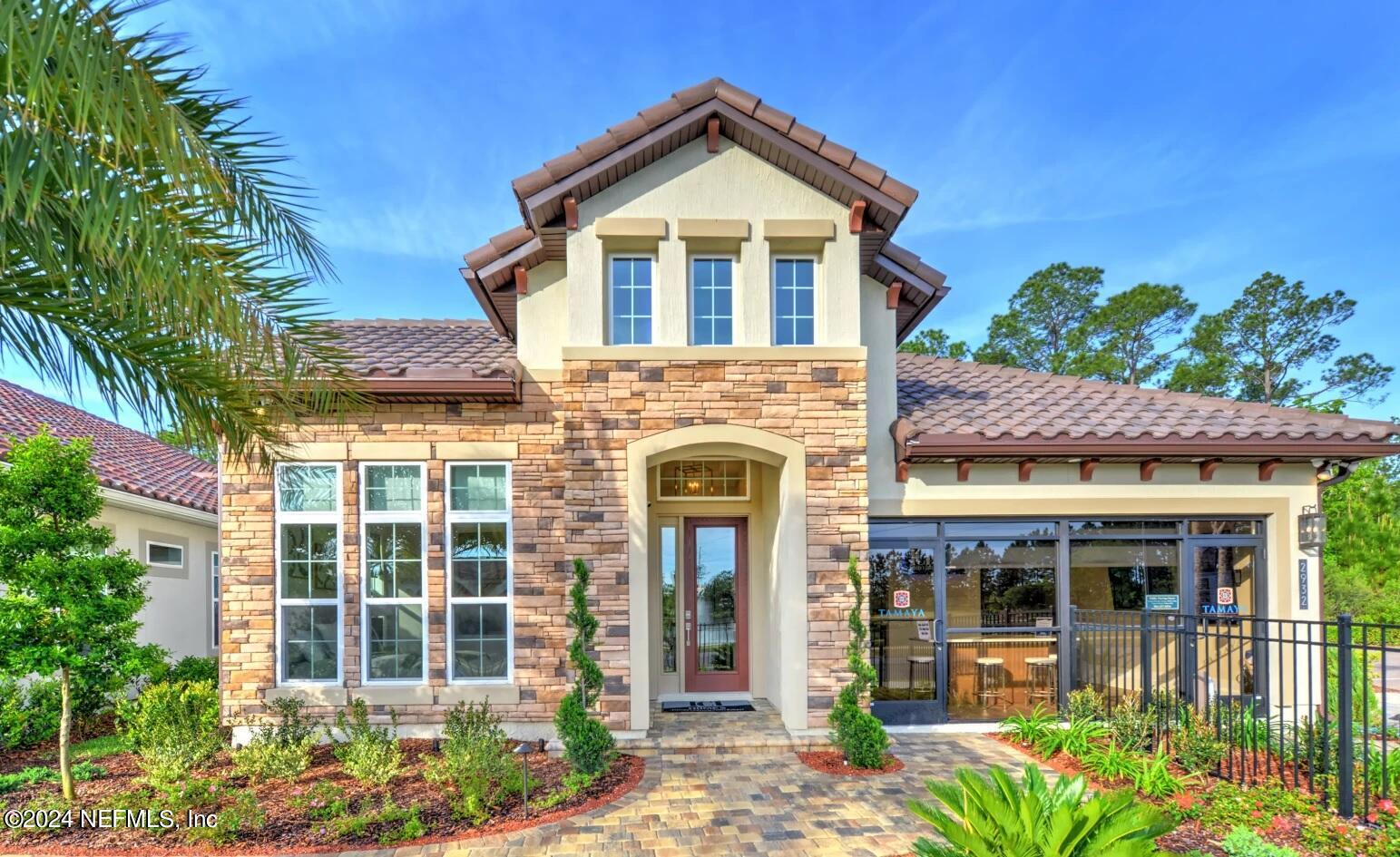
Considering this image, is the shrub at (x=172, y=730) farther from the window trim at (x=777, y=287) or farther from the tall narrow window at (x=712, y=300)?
the window trim at (x=777, y=287)

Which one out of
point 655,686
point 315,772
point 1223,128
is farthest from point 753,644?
point 1223,128

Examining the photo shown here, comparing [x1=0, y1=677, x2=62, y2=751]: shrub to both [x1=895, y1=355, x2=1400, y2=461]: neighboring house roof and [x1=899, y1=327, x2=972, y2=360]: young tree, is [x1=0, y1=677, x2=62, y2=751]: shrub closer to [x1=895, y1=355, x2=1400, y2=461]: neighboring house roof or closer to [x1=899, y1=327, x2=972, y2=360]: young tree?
[x1=895, y1=355, x2=1400, y2=461]: neighboring house roof

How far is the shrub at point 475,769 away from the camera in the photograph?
19.9ft

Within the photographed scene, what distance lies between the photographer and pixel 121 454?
13477mm

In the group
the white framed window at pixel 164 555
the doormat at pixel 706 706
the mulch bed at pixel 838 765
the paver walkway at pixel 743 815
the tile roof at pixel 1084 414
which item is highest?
the tile roof at pixel 1084 414

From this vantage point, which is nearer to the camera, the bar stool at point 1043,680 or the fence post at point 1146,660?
the fence post at point 1146,660

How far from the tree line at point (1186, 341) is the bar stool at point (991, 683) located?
2667 centimetres

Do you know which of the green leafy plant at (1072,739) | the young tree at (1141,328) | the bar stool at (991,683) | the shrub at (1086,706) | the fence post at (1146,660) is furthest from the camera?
the young tree at (1141,328)

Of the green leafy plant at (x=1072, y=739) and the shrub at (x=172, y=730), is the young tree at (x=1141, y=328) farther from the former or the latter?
the shrub at (x=172, y=730)

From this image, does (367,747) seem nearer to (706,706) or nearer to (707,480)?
(706,706)

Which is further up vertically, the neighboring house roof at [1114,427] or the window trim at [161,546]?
the neighboring house roof at [1114,427]

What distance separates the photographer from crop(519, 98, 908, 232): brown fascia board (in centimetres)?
803

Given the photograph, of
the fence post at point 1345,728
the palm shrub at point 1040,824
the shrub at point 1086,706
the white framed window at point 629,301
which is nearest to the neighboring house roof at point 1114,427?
the shrub at point 1086,706

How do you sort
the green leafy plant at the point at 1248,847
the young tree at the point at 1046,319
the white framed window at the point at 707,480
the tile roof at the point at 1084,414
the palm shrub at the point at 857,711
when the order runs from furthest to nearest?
1. the young tree at the point at 1046,319
2. the white framed window at the point at 707,480
3. the tile roof at the point at 1084,414
4. the palm shrub at the point at 857,711
5. the green leafy plant at the point at 1248,847
